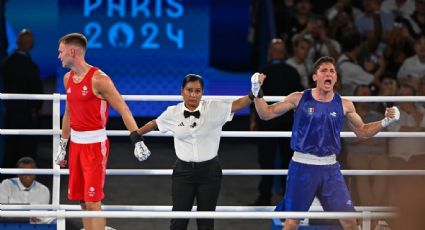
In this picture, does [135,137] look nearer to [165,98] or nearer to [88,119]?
[88,119]

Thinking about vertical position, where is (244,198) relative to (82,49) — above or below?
below

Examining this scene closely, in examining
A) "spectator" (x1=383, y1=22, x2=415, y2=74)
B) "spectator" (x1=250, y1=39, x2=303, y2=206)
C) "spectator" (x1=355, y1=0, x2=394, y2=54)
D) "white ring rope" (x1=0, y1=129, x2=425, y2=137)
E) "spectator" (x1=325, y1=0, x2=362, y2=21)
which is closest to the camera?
"white ring rope" (x1=0, y1=129, x2=425, y2=137)

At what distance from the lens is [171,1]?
11680mm

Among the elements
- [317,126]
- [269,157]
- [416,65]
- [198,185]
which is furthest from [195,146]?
[416,65]

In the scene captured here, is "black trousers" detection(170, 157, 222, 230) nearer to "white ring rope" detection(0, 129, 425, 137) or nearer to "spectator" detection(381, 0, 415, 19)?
"white ring rope" detection(0, 129, 425, 137)

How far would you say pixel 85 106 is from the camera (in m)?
5.42

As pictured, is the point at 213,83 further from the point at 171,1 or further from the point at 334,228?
the point at 334,228

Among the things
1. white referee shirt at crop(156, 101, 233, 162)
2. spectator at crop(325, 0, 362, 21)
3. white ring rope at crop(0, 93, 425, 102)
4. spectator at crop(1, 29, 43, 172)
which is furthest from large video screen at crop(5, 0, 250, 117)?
white referee shirt at crop(156, 101, 233, 162)

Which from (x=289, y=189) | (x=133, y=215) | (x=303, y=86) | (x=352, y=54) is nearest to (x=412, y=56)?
(x=352, y=54)

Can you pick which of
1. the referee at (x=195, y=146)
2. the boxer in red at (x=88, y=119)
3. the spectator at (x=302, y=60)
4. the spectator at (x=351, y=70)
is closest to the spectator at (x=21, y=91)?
the spectator at (x=302, y=60)

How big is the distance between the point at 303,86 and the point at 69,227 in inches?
122

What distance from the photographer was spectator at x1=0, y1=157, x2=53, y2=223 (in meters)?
7.25

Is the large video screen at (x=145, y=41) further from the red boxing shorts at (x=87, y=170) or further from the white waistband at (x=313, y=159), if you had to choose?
the white waistband at (x=313, y=159)

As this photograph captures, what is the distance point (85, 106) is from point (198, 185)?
0.85 metres
